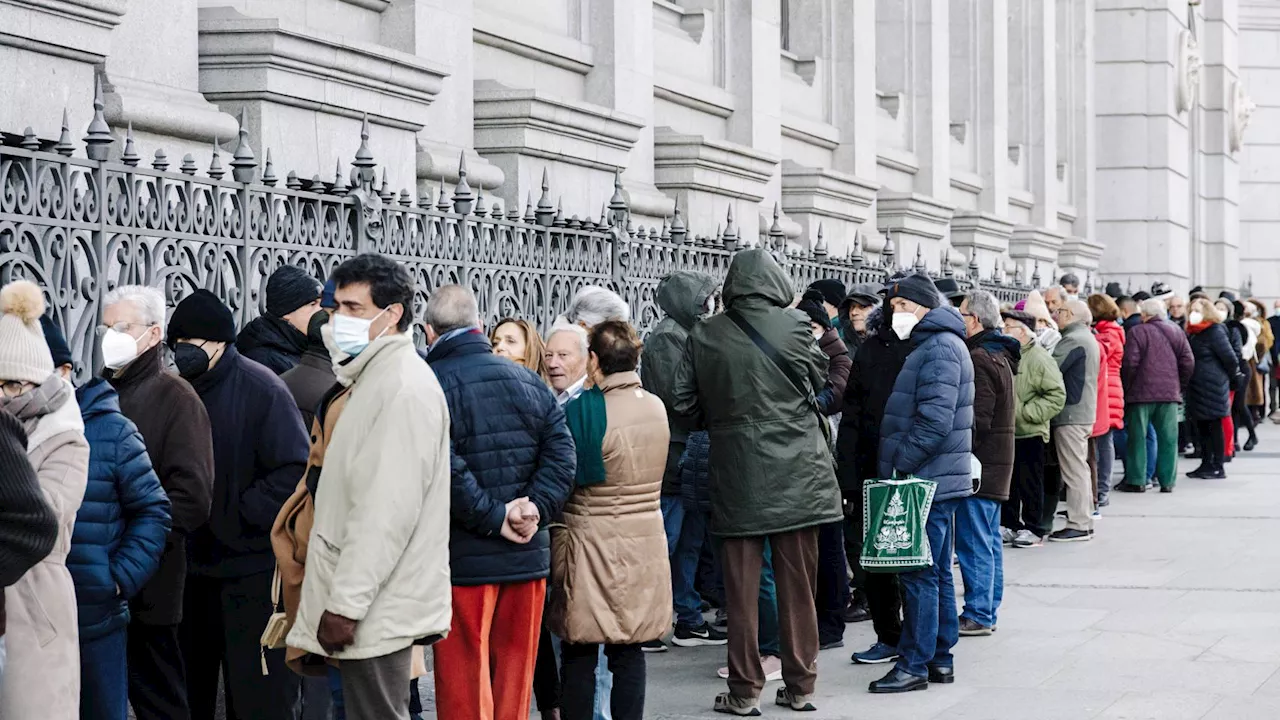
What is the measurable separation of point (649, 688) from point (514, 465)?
2.65 metres

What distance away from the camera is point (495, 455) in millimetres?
6141

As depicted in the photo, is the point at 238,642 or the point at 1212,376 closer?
the point at 238,642

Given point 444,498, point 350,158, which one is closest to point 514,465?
point 444,498

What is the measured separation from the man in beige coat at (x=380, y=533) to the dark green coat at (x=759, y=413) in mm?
2495

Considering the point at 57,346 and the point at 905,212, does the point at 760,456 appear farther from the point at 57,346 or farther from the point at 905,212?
the point at 905,212

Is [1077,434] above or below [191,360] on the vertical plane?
below

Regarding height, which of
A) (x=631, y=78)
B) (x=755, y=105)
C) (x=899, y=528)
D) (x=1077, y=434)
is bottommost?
(x=899, y=528)

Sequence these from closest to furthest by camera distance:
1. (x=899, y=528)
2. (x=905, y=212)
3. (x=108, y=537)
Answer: (x=108, y=537)
(x=899, y=528)
(x=905, y=212)

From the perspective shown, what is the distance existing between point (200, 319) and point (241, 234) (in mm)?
858

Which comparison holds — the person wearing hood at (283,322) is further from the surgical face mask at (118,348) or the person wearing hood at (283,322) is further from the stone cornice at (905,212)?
the stone cornice at (905,212)

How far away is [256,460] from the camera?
645 centimetres

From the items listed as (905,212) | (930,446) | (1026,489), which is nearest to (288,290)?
(930,446)

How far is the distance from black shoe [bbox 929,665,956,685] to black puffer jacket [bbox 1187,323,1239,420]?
34.1 feet

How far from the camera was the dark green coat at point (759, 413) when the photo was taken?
7816 mm
